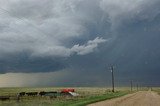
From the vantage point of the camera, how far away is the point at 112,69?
11525 cm

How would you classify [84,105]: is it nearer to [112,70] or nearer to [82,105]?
[82,105]

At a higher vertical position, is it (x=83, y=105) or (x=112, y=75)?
(x=112, y=75)

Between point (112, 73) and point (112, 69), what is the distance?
60.6 inches

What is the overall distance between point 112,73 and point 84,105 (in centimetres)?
7700

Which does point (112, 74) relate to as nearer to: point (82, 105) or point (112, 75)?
point (112, 75)

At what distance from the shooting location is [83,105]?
3803cm

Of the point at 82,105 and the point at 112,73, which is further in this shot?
the point at 112,73

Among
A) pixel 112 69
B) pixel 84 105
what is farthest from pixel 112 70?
pixel 84 105

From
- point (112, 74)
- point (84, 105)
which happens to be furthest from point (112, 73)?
point (84, 105)

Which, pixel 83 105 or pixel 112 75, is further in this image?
pixel 112 75

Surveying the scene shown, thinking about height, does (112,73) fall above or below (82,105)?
above

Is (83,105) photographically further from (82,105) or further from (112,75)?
(112,75)

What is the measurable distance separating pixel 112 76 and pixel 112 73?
125 cm

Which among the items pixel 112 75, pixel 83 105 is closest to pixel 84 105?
pixel 83 105
